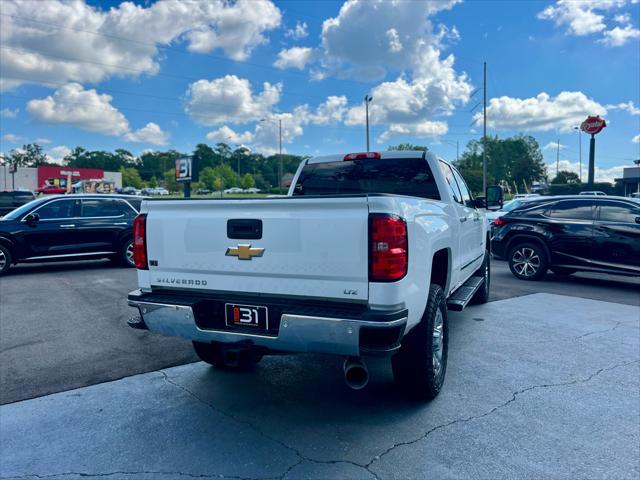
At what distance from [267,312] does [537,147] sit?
4814 inches

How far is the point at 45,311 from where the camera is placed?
6684mm

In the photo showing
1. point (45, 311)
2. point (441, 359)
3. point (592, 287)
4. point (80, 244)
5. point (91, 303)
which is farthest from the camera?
point (80, 244)

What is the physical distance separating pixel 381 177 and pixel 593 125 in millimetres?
25520

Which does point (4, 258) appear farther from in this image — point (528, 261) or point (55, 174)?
point (55, 174)

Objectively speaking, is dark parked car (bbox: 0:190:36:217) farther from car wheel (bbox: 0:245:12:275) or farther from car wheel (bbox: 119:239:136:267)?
car wheel (bbox: 119:239:136:267)

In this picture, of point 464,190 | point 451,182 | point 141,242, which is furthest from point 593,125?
point 141,242

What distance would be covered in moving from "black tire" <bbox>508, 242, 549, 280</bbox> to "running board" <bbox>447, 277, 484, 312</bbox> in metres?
3.66

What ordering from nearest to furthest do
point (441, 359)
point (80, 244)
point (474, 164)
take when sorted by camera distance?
point (441, 359), point (80, 244), point (474, 164)

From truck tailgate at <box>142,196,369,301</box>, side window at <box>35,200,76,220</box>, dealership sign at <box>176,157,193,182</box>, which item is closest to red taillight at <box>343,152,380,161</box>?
truck tailgate at <box>142,196,369,301</box>

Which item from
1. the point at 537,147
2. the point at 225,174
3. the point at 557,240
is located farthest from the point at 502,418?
the point at 537,147

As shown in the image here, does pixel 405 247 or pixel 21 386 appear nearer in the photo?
pixel 405 247

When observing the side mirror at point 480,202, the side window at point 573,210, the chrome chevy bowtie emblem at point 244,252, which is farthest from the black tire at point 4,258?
the side window at point 573,210

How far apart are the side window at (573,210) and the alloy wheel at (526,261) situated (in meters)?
0.83

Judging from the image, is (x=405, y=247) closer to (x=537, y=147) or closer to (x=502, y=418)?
(x=502, y=418)
